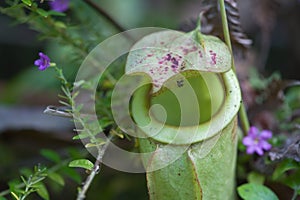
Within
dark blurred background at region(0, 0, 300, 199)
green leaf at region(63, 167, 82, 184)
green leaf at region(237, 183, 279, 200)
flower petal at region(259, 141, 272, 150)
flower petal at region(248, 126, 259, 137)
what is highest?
flower petal at region(248, 126, 259, 137)

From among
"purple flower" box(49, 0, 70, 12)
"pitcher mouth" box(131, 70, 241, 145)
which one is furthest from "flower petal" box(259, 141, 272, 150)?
"purple flower" box(49, 0, 70, 12)

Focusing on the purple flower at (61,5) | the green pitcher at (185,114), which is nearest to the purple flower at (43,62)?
Result: the green pitcher at (185,114)

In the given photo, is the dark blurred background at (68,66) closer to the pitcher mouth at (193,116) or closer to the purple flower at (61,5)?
the purple flower at (61,5)

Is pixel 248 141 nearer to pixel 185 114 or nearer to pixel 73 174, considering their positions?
pixel 185 114

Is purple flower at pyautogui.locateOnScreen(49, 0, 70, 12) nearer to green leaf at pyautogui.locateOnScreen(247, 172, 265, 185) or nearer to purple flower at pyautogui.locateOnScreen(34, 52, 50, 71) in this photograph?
purple flower at pyautogui.locateOnScreen(34, 52, 50, 71)

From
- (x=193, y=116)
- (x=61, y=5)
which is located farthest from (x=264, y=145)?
(x=61, y=5)

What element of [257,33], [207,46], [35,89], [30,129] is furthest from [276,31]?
[207,46]

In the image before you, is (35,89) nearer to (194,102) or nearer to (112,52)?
(112,52)
